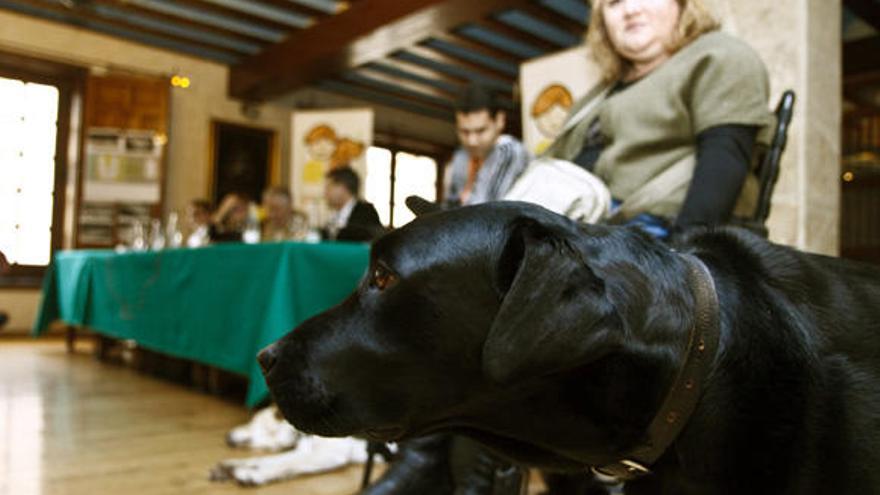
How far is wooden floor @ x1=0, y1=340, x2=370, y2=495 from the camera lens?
1.90m

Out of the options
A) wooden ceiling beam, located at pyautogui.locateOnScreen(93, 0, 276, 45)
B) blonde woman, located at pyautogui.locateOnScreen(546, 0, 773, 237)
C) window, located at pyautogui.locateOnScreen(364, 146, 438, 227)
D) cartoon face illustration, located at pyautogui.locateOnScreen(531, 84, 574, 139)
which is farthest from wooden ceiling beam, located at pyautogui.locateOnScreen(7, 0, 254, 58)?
blonde woman, located at pyautogui.locateOnScreen(546, 0, 773, 237)

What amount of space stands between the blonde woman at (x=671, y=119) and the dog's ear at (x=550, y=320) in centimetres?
63

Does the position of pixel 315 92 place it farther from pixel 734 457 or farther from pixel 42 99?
pixel 734 457

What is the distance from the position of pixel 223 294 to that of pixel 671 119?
203 cm

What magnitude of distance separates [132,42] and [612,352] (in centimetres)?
749

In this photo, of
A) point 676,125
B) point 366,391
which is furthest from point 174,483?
point 676,125

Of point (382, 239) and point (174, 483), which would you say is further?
point (174, 483)

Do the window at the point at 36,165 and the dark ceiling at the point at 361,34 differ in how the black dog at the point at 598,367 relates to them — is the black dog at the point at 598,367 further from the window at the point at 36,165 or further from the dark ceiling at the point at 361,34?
the window at the point at 36,165

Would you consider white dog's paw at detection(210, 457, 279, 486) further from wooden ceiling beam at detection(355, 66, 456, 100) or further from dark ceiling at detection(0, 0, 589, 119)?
wooden ceiling beam at detection(355, 66, 456, 100)

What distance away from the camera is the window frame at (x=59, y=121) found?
6.41 meters

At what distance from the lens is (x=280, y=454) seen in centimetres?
220

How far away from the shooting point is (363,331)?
0.80 meters

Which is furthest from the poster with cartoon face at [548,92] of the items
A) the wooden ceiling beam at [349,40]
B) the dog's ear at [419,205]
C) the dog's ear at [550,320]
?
the dog's ear at [550,320]

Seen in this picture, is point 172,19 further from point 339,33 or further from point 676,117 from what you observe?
point 676,117
